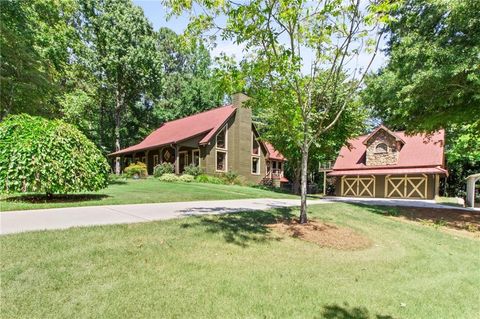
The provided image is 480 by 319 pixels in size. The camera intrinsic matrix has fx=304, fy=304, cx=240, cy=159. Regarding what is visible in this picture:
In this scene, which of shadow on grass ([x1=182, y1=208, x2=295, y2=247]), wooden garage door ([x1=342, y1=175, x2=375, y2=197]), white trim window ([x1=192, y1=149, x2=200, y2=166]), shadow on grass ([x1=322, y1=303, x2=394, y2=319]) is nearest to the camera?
shadow on grass ([x1=322, y1=303, x2=394, y2=319])

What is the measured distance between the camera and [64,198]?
11.3 metres

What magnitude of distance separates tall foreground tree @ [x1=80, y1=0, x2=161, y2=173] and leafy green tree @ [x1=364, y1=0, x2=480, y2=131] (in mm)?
23680

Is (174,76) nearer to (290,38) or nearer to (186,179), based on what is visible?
(186,179)

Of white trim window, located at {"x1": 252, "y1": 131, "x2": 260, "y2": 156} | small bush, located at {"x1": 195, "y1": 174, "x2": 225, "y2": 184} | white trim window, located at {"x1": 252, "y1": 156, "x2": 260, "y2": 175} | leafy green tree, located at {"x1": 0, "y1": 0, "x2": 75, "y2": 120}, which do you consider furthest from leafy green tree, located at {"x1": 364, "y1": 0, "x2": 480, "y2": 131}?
white trim window, located at {"x1": 252, "y1": 156, "x2": 260, "y2": 175}

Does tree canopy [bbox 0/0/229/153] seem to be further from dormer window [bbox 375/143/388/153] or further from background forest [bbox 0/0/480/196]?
dormer window [bbox 375/143/388/153]

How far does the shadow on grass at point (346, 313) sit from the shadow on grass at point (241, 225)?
8.20 ft

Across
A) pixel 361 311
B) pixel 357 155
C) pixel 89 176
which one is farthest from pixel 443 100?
pixel 357 155

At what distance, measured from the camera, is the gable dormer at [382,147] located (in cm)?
2622

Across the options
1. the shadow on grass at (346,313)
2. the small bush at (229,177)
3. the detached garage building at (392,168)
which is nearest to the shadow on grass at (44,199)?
the shadow on grass at (346,313)

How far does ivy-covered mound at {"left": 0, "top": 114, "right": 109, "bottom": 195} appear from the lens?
9203 mm

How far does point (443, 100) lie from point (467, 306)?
33.8ft

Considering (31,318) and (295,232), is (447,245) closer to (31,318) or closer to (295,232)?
(295,232)

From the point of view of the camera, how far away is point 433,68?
35.9ft

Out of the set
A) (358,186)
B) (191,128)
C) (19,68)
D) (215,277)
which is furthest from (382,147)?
(19,68)
